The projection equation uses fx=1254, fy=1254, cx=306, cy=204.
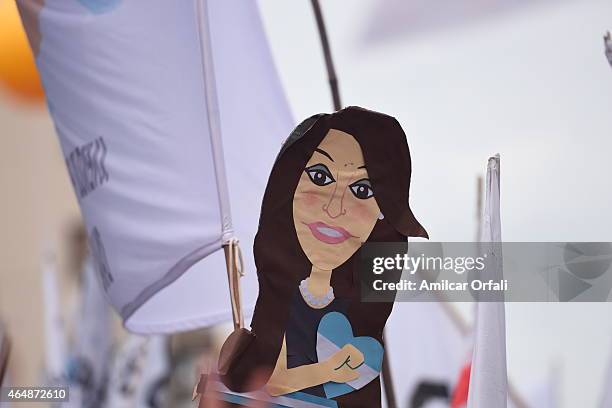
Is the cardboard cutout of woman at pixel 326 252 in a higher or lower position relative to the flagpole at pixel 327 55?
lower

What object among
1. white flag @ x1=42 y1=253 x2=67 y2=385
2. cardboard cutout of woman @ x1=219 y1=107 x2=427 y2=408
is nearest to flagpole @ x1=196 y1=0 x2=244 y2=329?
cardboard cutout of woman @ x1=219 y1=107 x2=427 y2=408

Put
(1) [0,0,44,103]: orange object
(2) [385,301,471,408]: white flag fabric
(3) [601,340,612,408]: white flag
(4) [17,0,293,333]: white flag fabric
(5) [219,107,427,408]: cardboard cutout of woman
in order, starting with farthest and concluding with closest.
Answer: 1. (2) [385,301,471,408]: white flag fabric
2. (1) [0,0,44,103]: orange object
3. (4) [17,0,293,333]: white flag fabric
4. (3) [601,340,612,408]: white flag
5. (5) [219,107,427,408]: cardboard cutout of woman

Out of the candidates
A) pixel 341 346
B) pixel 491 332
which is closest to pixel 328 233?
pixel 341 346

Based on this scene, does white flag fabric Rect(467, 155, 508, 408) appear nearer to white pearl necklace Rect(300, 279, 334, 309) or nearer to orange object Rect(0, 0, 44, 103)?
white pearl necklace Rect(300, 279, 334, 309)

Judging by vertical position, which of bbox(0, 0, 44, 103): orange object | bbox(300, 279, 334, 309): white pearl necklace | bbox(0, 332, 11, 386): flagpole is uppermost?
bbox(0, 0, 44, 103): orange object

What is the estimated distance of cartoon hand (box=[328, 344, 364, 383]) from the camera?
2.67 meters

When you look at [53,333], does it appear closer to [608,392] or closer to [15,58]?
[15,58]

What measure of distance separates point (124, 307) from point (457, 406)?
131cm

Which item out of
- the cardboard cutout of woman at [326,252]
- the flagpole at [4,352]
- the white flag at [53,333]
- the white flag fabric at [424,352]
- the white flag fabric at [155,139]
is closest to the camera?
→ the cardboard cutout of woman at [326,252]

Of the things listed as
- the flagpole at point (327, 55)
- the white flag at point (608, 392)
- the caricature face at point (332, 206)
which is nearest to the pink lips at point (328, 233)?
the caricature face at point (332, 206)

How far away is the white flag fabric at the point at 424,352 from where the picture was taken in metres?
4.78

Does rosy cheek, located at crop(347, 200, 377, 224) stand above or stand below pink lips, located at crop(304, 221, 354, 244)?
above

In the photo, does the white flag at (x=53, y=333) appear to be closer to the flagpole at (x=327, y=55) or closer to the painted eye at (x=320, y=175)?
the flagpole at (x=327, y=55)

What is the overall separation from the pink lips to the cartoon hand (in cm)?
23
